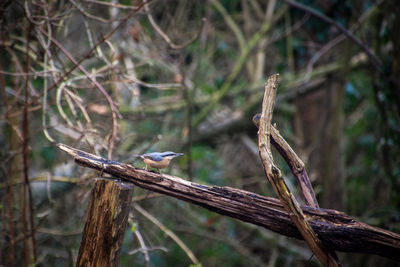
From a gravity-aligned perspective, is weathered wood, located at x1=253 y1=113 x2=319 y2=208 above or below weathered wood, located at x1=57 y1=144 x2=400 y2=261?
above

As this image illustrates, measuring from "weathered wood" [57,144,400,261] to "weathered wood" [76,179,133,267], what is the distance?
0.08 meters

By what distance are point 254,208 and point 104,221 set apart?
0.65m

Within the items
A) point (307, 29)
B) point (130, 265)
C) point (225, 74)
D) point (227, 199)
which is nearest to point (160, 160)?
point (227, 199)

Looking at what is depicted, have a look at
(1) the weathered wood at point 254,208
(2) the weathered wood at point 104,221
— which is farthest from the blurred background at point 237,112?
(1) the weathered wood at point 254,208

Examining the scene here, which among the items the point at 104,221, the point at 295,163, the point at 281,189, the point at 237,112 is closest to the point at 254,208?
the point at 281,189

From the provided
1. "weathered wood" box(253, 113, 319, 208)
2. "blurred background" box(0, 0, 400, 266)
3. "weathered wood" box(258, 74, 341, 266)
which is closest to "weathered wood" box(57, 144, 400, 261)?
"weathered wood" box(258, 74, 341, 266)

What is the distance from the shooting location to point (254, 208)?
5.65 ft

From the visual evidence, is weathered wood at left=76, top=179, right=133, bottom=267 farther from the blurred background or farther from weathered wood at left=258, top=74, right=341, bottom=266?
the blurred background

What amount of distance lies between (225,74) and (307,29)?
1.72 metres

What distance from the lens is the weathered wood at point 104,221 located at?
1710mm

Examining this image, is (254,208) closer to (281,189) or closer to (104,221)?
(281,189)

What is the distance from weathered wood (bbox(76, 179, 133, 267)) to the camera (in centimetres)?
171

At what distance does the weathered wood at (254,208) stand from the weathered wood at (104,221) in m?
0.08

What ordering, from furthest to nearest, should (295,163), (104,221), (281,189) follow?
(295,163)
(104,221)
(281,189)
